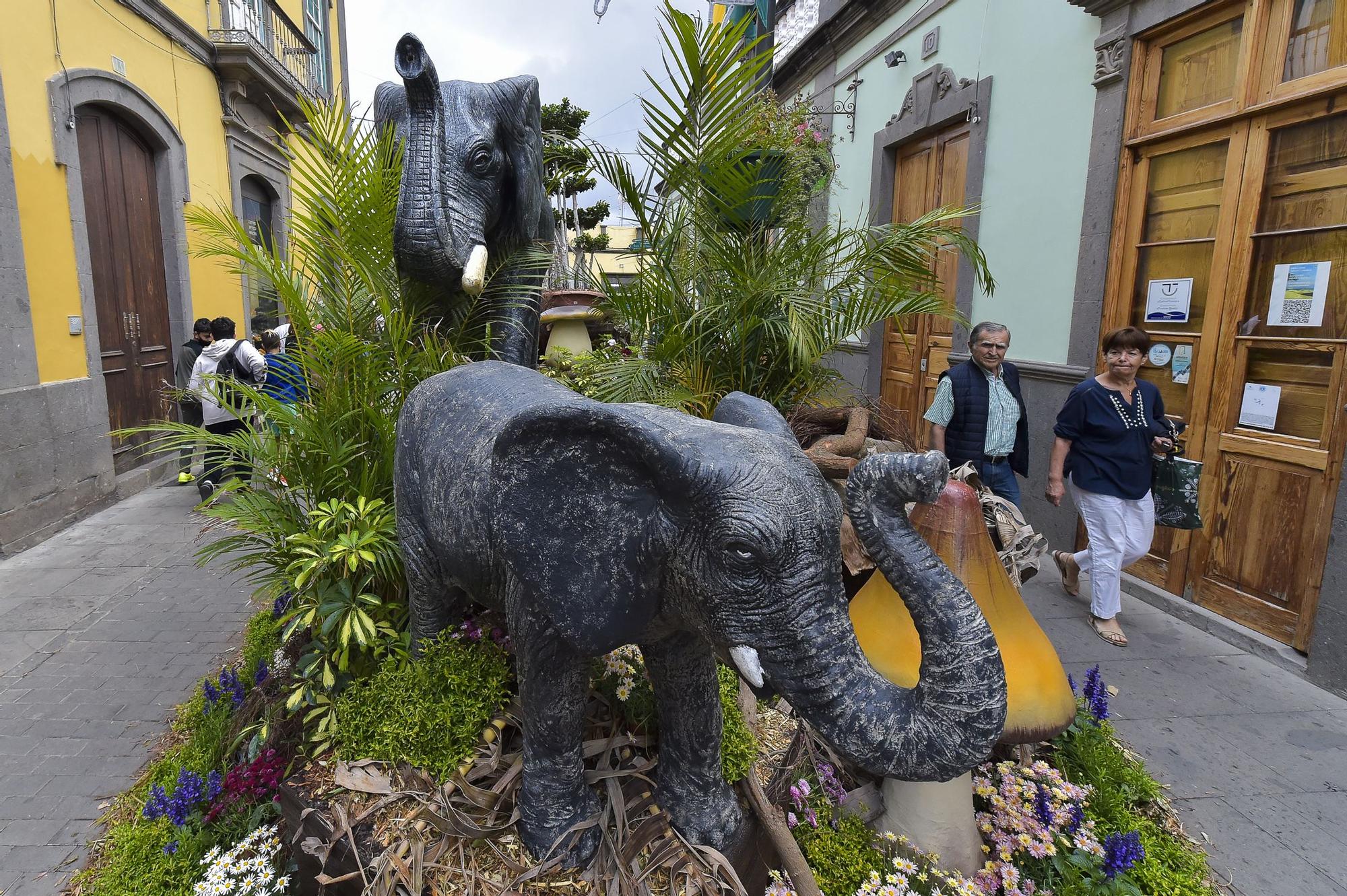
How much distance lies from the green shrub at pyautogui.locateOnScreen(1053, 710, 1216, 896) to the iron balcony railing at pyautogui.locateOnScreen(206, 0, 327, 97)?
716 cm

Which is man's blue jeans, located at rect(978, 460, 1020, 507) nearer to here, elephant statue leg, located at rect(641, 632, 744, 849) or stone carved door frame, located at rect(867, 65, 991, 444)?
stone carved door frame, located at rect(867, 65, 991, 444)

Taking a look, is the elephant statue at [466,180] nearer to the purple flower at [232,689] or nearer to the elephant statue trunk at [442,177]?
the elephant statue trunk at [442,177]

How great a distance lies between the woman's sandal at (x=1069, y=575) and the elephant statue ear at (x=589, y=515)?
390 cm

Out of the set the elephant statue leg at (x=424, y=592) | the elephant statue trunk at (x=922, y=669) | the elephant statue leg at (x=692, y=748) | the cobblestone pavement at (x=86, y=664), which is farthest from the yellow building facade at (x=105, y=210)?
the elephant statue trunk at (x=922, y=669)

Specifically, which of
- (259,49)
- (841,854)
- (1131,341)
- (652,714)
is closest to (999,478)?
(1131,341)

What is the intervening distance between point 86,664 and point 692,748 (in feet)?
10.6

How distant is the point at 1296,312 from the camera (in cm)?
357

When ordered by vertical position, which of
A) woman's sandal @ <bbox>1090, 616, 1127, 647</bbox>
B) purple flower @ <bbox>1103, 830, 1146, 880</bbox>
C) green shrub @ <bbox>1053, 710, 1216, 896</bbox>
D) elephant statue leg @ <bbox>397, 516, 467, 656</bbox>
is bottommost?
woman's sandal @ <bbox>1090, 616, 1127, 647</bbox>

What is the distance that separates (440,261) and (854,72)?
7.24 m

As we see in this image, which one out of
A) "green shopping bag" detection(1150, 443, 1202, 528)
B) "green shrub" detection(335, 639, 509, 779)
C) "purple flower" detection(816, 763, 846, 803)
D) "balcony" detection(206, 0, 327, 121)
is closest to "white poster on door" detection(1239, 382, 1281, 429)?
"green shopping bag" detection(1150, 443, 1202, 528)

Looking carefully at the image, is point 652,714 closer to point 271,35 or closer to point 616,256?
point 271,35

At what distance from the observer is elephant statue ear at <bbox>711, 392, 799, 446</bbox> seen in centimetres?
138

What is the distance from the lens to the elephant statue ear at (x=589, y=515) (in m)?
1.21

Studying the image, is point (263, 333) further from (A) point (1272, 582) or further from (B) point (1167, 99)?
(A) point (1272, 582)
